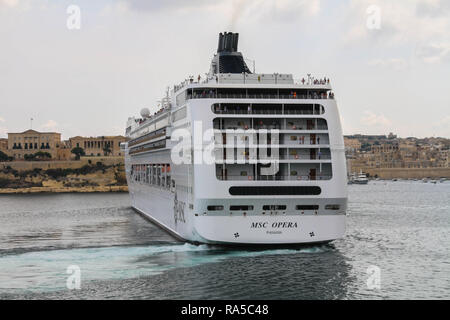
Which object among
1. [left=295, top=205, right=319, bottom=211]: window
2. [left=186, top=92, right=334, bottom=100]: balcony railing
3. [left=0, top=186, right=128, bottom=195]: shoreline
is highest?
[left=186, top=92, right=334, bottom=100]: balcony railing

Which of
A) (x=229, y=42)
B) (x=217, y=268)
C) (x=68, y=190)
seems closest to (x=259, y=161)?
(x=217, y=268)

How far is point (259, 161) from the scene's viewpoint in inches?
1312

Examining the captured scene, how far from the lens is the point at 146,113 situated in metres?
64.6

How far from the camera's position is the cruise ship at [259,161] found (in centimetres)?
3253

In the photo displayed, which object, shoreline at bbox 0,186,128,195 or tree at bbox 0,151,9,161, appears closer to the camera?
shoreline at bbox 0,186,128,195

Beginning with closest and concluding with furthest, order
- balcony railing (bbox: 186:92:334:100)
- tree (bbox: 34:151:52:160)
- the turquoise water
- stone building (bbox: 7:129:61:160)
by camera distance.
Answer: the turquoise water, balcony railing (bbox: 186:92:334:100), tree (bbox: 34:151:52:160), stone building (bbox: 7:129:61:160)

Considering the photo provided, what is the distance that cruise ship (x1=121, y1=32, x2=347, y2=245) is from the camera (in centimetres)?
3253

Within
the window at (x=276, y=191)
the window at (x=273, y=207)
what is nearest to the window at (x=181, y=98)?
the window at (x=276, y=191)

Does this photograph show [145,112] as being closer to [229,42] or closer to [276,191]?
[229,42]

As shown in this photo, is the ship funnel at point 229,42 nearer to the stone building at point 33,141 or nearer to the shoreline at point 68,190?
the shoreline at point 68,190

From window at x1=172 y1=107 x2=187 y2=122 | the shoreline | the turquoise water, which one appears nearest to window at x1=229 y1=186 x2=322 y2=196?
the turquoise water

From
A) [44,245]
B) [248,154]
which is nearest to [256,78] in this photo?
[248,154]

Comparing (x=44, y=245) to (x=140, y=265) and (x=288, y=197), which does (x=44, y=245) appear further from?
(x=288, y=197)

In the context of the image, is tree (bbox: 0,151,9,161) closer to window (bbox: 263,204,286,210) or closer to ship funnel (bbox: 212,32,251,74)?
ship funnel (bbox: 212,32,251,74)
